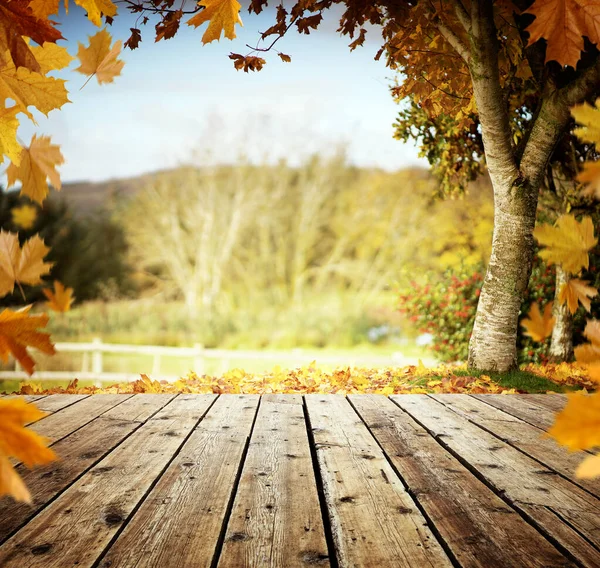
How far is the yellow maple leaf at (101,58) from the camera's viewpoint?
1072 millimetres

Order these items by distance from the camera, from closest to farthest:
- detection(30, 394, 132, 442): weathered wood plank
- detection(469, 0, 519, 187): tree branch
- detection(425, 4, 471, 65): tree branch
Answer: detection(30, 394, 132, 442): weathered wood plank
detection(469, 0, 519, 187): tree branch
detection(425, 4, 471, 65): tree branch

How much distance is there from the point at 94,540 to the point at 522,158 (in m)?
4.00

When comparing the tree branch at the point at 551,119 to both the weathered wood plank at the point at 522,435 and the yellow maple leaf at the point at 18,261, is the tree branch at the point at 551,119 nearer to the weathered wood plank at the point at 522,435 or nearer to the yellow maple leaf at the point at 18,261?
the weathered wood plank at the point at 522,435

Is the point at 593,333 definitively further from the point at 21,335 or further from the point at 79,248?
the point at 79,248

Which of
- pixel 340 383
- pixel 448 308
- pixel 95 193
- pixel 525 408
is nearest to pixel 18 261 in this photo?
pixel 525 408

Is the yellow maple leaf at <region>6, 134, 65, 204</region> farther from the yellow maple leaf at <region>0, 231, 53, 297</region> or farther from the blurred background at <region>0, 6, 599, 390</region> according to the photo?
the blurred background at <region>0, 6, 599, 390</region>

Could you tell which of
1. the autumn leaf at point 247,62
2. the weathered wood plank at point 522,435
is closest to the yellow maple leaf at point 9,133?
the weathered wood plank at point 522,435

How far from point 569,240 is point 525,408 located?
7.21 feet

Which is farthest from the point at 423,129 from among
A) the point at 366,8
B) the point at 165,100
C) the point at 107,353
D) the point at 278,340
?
the point at 165,100

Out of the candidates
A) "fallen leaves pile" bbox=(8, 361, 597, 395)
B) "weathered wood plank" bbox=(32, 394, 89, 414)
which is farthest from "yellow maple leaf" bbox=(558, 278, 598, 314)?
"fallen leaves pile" bbox=(8, 361, 597, 395)

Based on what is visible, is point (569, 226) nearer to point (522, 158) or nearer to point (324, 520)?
point (324, 520)

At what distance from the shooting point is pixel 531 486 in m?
1.52

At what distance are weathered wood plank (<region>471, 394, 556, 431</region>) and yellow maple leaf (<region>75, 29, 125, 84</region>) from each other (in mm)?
1942

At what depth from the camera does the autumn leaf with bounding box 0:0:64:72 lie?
0.75 m
